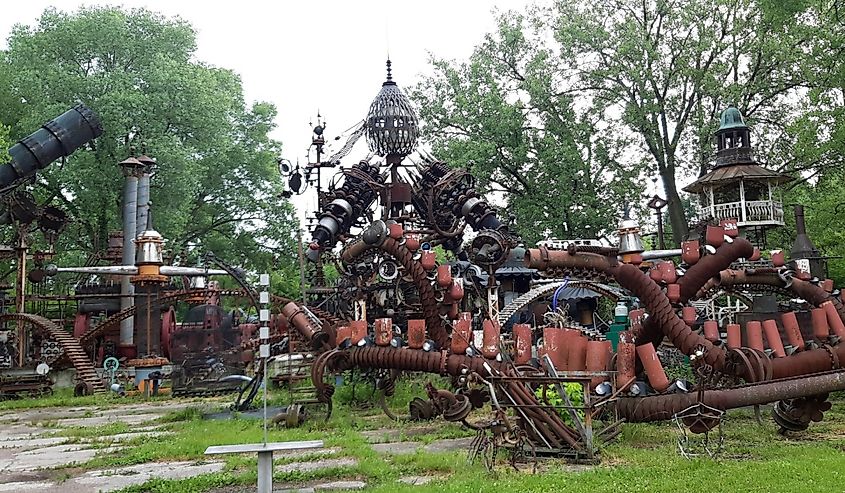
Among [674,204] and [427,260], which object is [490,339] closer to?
[427,260]

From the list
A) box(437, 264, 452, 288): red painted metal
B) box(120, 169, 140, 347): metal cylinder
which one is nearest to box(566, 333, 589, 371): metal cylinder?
box(437, 264, 452, 288): red painted metal

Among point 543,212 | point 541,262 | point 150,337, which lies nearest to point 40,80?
point 150,337

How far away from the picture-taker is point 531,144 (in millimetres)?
34812

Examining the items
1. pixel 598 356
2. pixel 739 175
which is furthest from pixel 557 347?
pixel 739 175

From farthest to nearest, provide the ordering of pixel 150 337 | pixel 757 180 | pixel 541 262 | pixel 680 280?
pixel 757 180
pixel 150 337
pixel 680 280
pixel 541 262

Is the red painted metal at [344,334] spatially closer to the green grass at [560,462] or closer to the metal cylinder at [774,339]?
the green grass at [560,462]

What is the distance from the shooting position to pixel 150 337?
26266 mm

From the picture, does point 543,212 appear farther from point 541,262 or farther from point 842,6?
point 541,262

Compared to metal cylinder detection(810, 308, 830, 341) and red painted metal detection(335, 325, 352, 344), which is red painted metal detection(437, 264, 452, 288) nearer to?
red painted metal detection(335, 325, 352, 344)

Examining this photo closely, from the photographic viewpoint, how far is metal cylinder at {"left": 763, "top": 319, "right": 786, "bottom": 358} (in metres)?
11.9

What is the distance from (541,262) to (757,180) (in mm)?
19870

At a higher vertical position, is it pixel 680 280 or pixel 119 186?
pixel 119 186

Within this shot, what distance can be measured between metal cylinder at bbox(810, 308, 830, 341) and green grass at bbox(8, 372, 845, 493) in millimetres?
1469

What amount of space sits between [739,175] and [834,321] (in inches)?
666
